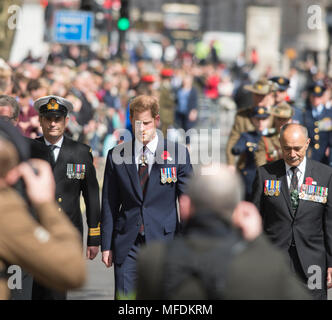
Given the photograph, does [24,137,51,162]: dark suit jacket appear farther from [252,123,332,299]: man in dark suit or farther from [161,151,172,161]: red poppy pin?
[252,123,332,299]: man in dark suit

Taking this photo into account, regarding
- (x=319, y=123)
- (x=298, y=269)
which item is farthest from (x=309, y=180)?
(x=319, y=123)

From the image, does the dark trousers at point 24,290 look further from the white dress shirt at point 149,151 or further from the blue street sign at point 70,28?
the blue street sign at point 70,28

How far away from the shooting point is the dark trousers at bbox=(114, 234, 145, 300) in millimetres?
7480

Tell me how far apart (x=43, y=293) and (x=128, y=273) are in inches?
24.7

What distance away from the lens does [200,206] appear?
13.7 feet

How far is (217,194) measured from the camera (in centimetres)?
414

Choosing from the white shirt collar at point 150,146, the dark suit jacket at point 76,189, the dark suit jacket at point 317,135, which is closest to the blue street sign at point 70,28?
the dark suit jacket at point 317,135

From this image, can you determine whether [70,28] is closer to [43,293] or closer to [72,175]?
[72,175]

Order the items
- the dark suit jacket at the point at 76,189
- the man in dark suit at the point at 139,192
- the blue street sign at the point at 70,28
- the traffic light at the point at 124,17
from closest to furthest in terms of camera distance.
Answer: the man in dark suit at the point at 139,192, the dark suit jacket at the point at 76,189, the traffic light at the point at 124,17, the blue street sign at the point at 70,28

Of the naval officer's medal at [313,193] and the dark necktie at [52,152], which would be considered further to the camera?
the dark necktie at [52,152]

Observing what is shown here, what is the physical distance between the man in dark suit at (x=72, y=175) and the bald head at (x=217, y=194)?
3.74 metres

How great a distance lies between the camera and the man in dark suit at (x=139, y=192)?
7.58 meters

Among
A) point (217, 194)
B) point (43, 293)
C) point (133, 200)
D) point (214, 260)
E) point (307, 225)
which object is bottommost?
point (43, 293)
